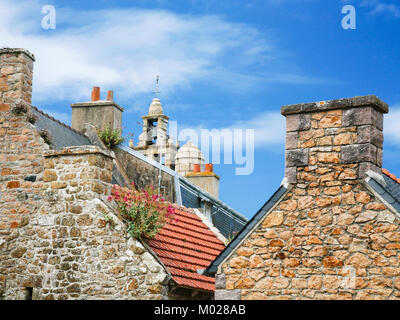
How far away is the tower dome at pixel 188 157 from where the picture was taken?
2031 inches

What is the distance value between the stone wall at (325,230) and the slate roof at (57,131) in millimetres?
6807

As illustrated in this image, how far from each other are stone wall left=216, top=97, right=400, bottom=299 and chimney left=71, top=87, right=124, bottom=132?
10.6 metres

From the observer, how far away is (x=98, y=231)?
52.5 feet

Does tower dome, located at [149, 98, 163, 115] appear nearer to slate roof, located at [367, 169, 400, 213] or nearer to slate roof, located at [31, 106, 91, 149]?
slate roof, located at [31, 106, 91, 149]

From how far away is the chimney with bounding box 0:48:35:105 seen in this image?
18.0m

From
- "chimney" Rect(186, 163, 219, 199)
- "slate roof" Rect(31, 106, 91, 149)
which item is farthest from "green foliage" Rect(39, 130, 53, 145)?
"chimney" Rect(186, 163, 219, 199)

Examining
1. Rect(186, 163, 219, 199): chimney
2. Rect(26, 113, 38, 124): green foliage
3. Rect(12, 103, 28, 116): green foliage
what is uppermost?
Rect(12, 103, 28, 116): green foliage

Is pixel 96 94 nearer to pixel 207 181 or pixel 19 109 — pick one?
pixel 207 181

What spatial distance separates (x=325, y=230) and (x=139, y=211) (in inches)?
203

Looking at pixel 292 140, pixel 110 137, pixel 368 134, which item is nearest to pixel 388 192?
pixel 368 134

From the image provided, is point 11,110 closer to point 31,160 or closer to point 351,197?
point 31,160

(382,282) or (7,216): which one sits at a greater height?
(7,216)

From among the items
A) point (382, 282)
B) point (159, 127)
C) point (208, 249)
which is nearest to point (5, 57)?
point (208, 249)
